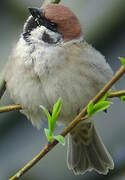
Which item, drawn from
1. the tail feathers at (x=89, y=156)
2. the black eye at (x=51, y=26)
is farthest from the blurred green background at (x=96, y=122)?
the black eye at (x=51, y=26)

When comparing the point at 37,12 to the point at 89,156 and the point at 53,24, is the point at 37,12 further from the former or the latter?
the point at 89,156

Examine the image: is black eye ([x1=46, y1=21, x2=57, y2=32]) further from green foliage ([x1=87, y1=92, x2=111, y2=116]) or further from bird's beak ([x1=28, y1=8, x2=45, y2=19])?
green foliage ([x1=87, y1=92, x2=111, y2=116])

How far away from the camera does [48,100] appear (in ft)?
8.38

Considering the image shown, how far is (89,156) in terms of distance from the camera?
10.4 ft

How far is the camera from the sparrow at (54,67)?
97.9 inches

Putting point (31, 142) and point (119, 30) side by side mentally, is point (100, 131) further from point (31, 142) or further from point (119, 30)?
point (119, 30)

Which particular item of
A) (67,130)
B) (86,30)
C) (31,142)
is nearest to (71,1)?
(86,30)

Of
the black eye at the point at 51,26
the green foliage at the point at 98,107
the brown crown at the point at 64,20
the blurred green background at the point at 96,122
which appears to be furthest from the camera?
the blurred green background at the point at 96,122

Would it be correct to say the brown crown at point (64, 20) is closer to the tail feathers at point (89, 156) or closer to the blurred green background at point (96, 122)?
the tail feathers at point (89, 156)

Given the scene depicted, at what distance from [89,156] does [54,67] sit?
888 millimetres

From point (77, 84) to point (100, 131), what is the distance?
1.02 meters

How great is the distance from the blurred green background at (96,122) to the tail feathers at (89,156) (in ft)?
0.81

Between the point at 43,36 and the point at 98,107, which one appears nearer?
the point at 98,107

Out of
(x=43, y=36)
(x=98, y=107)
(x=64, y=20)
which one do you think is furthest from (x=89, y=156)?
(x=98, y=107)
